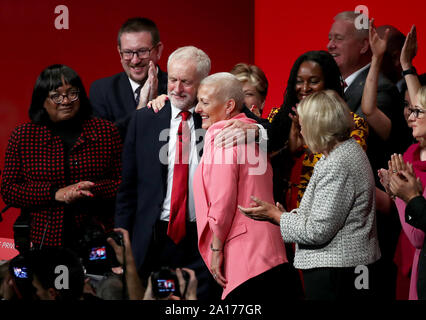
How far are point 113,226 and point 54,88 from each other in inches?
29.2

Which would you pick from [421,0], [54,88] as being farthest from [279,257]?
[421,0]

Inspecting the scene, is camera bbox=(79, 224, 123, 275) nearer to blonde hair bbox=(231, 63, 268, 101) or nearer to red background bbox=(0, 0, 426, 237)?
blonde hair bbox=(231, 63, 268, 101)

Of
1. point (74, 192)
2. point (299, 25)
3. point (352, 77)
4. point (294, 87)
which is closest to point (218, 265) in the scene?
point (74, 192)

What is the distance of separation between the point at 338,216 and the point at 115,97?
5.38 ft

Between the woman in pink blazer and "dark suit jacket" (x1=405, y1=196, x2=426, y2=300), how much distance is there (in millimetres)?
566

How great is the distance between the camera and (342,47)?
3.91 meters

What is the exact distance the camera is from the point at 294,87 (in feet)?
10.3

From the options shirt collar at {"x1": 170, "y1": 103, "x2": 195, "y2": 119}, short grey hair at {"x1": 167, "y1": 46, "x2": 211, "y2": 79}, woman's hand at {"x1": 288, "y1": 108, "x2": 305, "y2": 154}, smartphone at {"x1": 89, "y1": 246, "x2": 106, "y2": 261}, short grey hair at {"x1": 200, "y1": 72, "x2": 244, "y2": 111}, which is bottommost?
smartphone at {"x1": 89, "y1": 246, "x2": 106, "y2": 261}

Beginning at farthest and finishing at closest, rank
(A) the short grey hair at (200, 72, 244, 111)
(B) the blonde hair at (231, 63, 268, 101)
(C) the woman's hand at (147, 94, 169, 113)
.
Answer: (B) the blonde hair at (231, 63, 268, 101)
(C) the woman's hand at (147, 94, 169, 113)
(A) the short grey hair at (200, 72, 244, 111)

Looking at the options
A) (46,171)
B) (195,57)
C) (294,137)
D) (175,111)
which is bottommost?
(46,171)

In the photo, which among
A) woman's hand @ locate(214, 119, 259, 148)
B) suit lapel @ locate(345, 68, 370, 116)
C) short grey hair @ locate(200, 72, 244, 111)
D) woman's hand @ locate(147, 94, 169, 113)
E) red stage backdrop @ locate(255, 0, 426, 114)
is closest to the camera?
woman's hand @ locate(214, 119, 259, 148)

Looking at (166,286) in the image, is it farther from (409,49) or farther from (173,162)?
(409,49)

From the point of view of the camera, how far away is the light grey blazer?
2449 millimetres

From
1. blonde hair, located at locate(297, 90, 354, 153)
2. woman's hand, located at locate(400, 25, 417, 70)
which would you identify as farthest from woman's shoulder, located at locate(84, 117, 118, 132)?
woman's hand, located at locate(400, 25, 417, 70)
